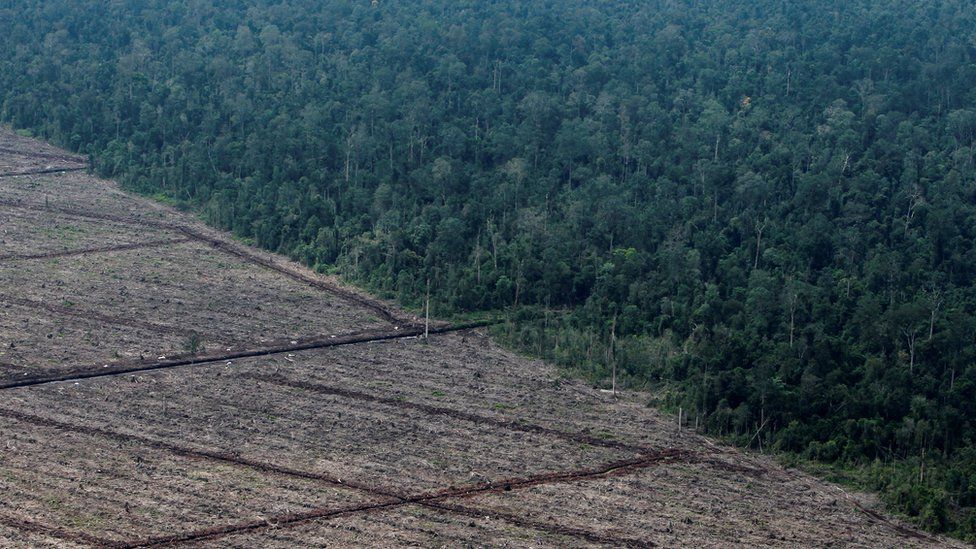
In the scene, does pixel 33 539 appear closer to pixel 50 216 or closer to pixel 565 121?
pixel 50 216

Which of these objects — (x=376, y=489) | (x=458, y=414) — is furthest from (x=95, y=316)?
(x=376, y=489)

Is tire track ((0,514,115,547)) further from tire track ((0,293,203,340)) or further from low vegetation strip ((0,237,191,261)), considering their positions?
low vegetation strip ((0,237,191,261))

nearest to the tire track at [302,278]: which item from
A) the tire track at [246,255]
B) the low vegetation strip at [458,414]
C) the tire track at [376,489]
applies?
the tire track at [246,255]

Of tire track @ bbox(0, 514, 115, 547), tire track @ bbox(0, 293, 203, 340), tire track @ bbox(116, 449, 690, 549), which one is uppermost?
tire track @ bbox(0, 293, 203, 340)

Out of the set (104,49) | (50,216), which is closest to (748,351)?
(50,216)

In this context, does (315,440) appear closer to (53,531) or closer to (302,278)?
(53,531)

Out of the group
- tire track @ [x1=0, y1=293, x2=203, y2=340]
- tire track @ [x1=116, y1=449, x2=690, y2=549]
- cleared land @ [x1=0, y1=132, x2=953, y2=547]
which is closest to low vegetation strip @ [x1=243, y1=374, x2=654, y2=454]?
cleared land @ [x1=0, y1=132, x2=953, y2=547]

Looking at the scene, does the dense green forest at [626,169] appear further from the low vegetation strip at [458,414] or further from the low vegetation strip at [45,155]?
the low vegetation strip at [458,414]
